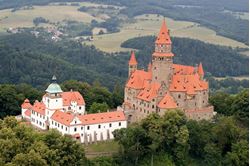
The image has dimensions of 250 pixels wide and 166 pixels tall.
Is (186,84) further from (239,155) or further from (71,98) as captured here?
(71,98)

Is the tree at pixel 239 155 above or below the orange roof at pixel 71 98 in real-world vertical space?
below

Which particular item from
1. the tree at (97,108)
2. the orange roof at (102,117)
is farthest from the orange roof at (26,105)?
the orange roof at (102,117)

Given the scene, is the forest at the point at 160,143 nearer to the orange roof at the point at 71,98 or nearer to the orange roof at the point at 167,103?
the orange roof at the point at 167,103

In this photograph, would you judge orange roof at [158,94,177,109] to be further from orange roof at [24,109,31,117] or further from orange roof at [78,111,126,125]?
orange roof at [24,109,31,117]

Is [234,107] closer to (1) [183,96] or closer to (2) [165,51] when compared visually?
(1) [183,96]

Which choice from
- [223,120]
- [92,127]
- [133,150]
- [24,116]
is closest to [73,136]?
[92,127]
